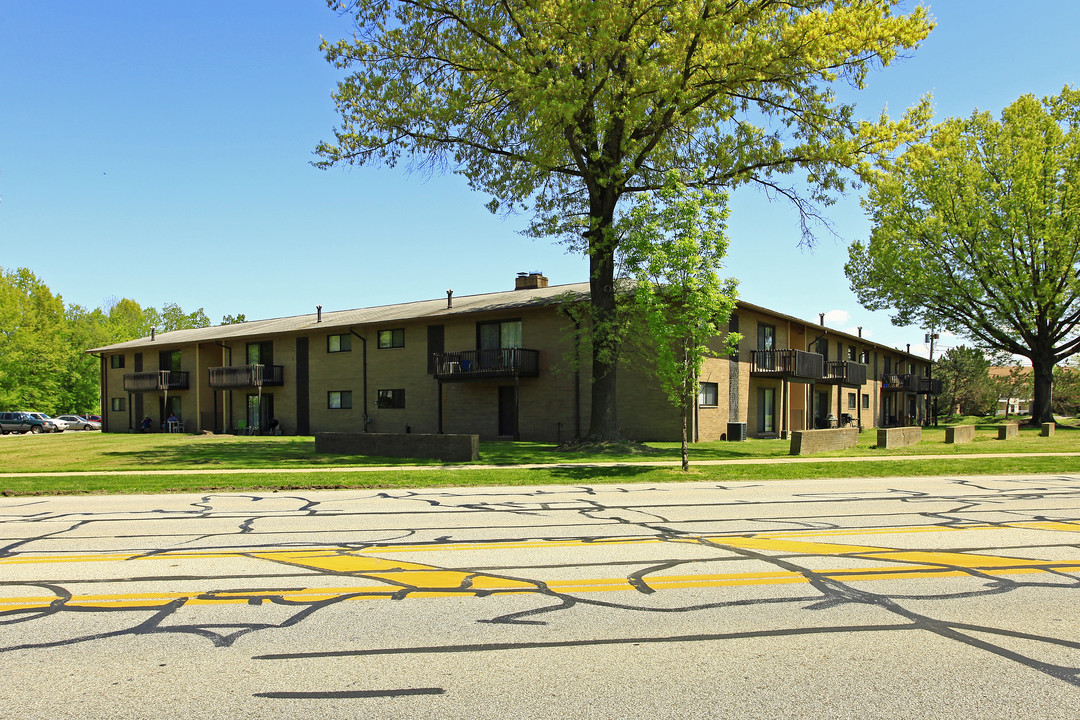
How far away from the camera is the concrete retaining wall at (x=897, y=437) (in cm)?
2505

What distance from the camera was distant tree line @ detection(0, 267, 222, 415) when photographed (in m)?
55.4

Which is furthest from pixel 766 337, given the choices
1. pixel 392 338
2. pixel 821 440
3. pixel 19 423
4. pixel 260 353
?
pixel 19 423

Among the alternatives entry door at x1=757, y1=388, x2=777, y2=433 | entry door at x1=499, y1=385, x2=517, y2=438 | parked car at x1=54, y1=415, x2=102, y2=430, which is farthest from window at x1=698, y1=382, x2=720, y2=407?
parked car at x1=54, y1=415, x2=102, y2=430

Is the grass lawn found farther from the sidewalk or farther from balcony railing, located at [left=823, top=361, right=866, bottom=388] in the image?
balcony railing, located at [left=823, top=361, right=866, bottom=388]

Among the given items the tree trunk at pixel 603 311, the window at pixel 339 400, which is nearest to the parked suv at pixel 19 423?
the window at pixel 339 400

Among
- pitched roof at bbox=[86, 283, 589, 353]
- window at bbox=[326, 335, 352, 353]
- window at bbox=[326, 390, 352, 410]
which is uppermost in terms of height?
pitched roof at bbox=[86, 283, 589, 353]

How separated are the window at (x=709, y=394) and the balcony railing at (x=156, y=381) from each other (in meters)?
31.7

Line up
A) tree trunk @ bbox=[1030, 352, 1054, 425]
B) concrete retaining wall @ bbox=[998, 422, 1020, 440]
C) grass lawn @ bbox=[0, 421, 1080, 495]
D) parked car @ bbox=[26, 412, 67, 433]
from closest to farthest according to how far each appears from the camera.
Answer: grass lawn @ bbox=[0, 421, 1080, 495], concrete retaining wall @ bbox=[998, 422, 1020, 440], tree trunk @ bbox=[1030, 352, 1054, 425], parked car @ bbox=[26, 412, 67, 433]

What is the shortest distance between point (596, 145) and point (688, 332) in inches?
337

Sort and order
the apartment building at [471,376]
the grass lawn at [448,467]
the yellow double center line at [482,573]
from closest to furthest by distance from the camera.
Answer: the yellow double center line at [482,573], the grass lawn at [448,467], the apartment building at [471,376]

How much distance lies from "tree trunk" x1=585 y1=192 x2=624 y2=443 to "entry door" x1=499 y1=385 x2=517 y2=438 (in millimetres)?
8791

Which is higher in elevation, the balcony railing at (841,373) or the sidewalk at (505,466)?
the balcony railing at (841,373)

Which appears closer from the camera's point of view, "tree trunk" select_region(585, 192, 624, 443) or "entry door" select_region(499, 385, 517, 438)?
"tree trunk" select_region(585, 192, 624, 443)

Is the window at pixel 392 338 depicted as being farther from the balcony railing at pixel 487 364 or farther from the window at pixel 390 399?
the balcony railing at pixel 487 364
